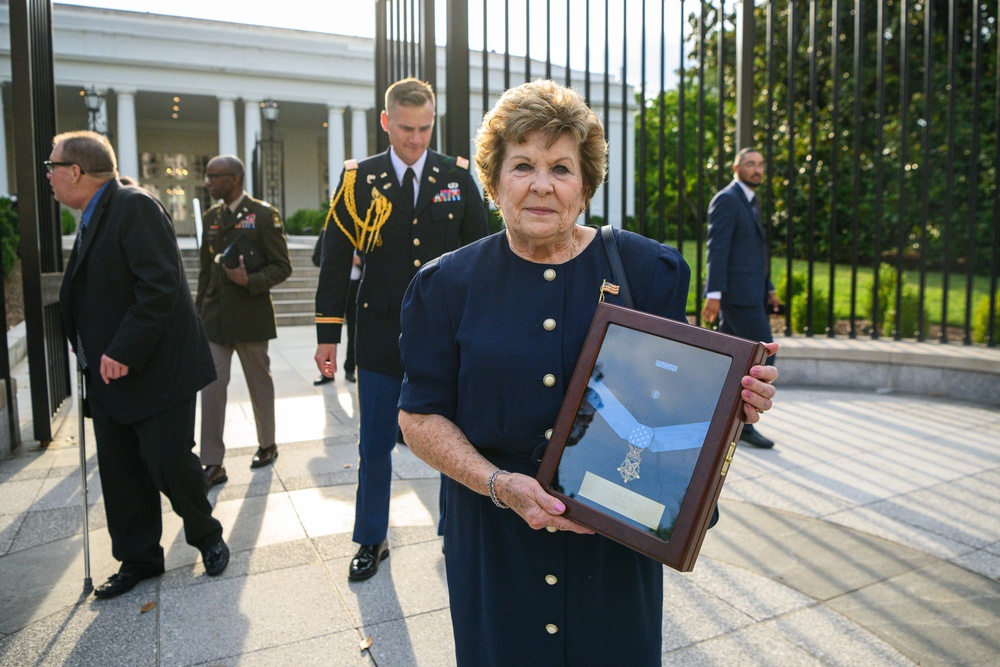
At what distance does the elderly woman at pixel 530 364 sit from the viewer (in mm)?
1715

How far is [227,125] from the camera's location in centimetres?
2945

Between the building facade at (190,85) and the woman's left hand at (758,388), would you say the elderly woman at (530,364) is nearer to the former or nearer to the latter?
the woman's left hand at (758,388)

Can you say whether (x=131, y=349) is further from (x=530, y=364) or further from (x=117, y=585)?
(x=530, y=364)

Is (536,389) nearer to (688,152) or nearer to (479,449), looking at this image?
(479,449)

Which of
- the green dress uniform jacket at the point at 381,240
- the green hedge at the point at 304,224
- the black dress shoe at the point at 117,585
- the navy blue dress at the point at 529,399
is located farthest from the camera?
the green hedge at the point at 304,224

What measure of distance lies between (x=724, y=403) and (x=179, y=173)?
3850 centimetres

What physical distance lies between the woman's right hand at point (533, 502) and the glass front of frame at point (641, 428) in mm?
40

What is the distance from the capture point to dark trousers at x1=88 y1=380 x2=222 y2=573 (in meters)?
3.40

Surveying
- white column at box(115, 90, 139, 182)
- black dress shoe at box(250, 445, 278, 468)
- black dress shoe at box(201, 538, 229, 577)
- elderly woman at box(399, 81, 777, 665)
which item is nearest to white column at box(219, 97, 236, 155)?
white column at box(115, 90, 139, 182)

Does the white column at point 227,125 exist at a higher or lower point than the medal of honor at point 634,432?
higher

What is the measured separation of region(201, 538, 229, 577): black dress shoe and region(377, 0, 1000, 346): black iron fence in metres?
3.09

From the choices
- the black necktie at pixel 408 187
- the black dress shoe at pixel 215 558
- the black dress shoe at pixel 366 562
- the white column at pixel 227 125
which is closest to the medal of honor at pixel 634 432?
the black dress shoe at pixel 366 562

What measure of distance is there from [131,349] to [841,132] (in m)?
17.3

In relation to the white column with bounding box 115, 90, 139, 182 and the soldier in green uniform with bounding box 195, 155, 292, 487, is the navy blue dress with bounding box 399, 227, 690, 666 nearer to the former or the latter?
the soldier in green uniform with bounding box 195, 155, 292, 487
